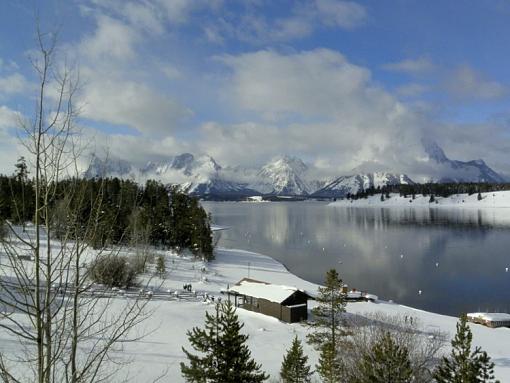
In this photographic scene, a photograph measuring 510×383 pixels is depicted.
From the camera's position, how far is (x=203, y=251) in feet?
244

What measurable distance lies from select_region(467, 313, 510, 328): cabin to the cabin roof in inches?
732

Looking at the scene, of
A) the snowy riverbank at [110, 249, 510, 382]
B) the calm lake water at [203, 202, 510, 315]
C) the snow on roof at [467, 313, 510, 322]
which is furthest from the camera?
the calm lake water at [203, 202, 510, 315]

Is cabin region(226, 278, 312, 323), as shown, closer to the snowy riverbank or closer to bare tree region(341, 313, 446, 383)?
the snowy riverbank

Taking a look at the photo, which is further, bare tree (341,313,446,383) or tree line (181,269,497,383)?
bare tree (341,313,446,383)

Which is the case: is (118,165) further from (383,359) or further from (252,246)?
(252,246)

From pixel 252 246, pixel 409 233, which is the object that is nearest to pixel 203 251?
pixel 252 246

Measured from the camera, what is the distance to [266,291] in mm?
43688

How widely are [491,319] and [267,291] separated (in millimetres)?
23209

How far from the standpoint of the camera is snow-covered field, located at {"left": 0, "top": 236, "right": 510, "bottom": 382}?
2644 centimetres

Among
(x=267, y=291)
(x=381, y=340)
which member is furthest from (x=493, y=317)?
(x=381, y=340)

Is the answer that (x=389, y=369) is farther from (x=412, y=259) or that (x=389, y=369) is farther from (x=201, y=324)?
(x=412, y=259)

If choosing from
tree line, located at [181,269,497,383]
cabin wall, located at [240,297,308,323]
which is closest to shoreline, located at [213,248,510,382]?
cabin wall, located at [240,297,308,323]

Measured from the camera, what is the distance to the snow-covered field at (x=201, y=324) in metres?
26.4

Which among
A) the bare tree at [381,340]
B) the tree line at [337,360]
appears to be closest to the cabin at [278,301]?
the bare tree at [381,340]
